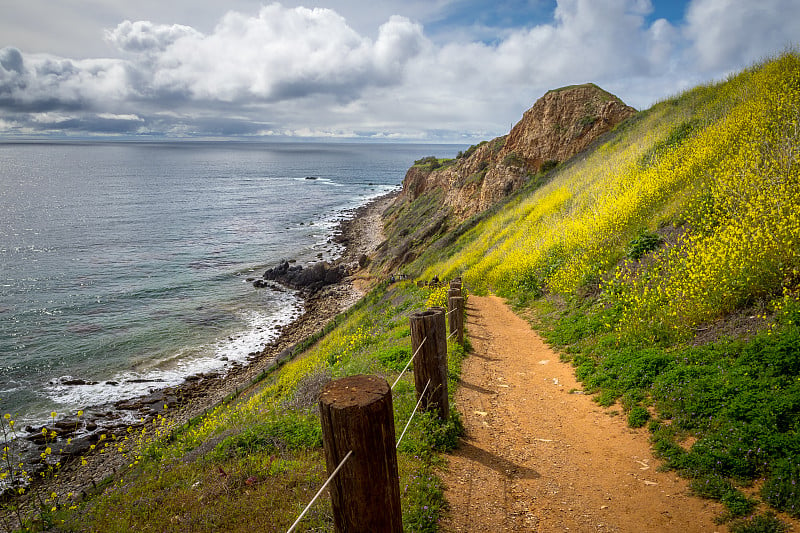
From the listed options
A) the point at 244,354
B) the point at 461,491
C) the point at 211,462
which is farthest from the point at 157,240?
the point at 461,491

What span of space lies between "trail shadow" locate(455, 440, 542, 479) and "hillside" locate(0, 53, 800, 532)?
0.28 m

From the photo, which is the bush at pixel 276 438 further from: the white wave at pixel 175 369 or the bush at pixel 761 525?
the white wave at pixel 175 369

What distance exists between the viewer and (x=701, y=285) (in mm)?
8094

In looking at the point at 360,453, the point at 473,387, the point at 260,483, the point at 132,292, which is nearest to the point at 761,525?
the point at 360,453

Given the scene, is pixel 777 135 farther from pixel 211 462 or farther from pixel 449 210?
pixel 449 210

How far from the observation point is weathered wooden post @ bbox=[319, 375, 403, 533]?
2853 mm

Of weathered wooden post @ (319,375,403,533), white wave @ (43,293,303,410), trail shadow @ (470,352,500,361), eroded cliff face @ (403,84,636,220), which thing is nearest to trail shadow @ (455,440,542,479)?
weathered wooden post @ (319,375,403,533)

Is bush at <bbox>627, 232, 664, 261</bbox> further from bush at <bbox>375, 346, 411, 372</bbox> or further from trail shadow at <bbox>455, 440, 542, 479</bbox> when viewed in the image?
trail shadow at <bbox>455, 440, 542, 479</bbox>

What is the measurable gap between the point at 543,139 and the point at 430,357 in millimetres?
36316

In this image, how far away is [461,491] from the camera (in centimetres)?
512

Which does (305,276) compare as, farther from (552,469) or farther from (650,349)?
(552,469)

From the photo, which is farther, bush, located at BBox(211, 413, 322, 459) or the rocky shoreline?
the rocky shoreline

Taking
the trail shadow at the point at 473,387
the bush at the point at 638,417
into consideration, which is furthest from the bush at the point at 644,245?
the trail shadow at the point at 473,387

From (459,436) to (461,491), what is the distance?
4.49 ft
